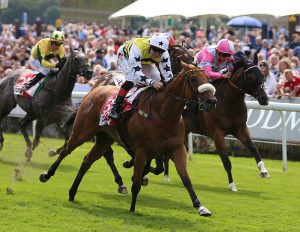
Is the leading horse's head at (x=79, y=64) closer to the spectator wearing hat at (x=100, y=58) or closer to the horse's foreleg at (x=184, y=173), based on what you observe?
the horse's foreleg at (x=184, y=173)

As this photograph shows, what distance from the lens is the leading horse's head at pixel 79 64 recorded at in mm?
12820

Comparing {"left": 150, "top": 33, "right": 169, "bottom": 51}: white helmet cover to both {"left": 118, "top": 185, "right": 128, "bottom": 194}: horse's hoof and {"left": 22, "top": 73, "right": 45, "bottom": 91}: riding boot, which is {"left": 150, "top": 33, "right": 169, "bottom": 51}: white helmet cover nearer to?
{"left": 118, "top": 185, "right": 128, "bottom": 194}: horse's hoof

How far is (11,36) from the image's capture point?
27344 millimetres

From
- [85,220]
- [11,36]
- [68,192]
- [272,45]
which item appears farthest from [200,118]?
[11,36]

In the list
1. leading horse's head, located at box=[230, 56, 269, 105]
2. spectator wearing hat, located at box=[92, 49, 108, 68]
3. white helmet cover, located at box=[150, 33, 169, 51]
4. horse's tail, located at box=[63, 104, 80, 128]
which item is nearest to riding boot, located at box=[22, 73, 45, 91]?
horse's tail, located at box=[63, 104, 80, 128]

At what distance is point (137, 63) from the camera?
8734mm

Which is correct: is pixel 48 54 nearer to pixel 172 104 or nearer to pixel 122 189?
pixel 122 189

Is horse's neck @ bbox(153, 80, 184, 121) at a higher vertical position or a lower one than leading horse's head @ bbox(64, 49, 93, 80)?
higher

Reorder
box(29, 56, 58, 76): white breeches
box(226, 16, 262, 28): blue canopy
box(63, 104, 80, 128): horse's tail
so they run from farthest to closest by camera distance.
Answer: box(226, 16, 262, 28): blue canopy → box(29, 56, 58, 76): white breeches → box(63, 104, 80, 128): horse's tail

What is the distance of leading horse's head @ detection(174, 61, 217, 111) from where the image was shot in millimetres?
7871

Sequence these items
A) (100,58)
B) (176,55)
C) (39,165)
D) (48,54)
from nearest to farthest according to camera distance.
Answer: (176,55) < (39,165) < (48,54) < (100,58)

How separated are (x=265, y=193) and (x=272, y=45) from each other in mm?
10064

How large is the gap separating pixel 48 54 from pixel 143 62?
179 inches

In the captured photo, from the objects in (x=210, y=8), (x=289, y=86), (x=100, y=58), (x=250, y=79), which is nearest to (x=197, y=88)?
(x=250, y=79)
